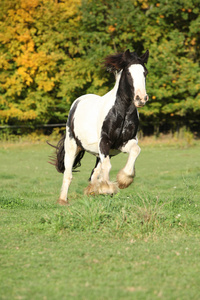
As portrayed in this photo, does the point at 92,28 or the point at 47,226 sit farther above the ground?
the point at 92,28

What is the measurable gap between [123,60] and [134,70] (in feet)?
1.20

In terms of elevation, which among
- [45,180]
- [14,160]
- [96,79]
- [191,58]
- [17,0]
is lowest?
[14,160]

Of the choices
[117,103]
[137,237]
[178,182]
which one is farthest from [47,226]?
[178,182]

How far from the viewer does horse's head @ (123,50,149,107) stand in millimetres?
7281

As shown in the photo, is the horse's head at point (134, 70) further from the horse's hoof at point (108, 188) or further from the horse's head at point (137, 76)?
the horse's hoof at point (108, 188)

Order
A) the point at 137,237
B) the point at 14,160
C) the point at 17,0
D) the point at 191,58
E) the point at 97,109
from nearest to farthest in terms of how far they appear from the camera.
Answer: the point at 137,237 < the point at 97,109 < the point at 14,160 < the point at 17,0 < the point at 191,58

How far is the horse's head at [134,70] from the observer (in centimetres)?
732

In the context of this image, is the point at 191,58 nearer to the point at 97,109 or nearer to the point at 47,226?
the point at 97,109

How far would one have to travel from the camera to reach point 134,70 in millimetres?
7633

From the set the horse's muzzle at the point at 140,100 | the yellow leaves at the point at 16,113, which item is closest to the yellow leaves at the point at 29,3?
the yellow leaves at the point at 16,113

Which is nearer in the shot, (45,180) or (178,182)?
(178,182)

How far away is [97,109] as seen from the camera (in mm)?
8680

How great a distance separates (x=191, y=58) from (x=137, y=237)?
2479cm

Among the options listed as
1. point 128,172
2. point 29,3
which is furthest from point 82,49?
point 128,172
